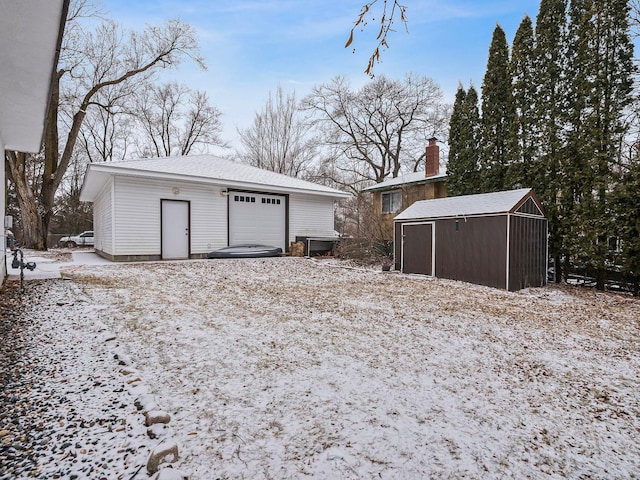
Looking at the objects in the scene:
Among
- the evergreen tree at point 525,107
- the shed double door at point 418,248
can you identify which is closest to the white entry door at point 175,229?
the shed double door at point 418,248

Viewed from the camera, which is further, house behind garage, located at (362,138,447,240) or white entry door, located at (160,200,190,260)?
house behind garage, located at (362,138,447,240)

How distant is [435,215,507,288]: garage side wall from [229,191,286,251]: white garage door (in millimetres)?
6759

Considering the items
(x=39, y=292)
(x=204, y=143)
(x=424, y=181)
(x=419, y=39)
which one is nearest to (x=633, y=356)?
(x=419, y=39)

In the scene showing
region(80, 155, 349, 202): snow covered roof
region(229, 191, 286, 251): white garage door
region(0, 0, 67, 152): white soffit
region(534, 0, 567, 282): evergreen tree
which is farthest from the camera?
region(229, 191, 286, 251): white garage door

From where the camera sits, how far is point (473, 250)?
8039 mm

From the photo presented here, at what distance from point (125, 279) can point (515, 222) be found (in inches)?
326

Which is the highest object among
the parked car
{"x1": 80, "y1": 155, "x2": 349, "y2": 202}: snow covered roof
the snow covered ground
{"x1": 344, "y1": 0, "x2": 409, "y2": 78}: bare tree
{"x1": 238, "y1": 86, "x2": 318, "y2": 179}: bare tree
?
{"x1": 238, "y1": 86, "x2": 318, "y2": 179}: bare tree

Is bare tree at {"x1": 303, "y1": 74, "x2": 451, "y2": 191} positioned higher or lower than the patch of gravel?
higher

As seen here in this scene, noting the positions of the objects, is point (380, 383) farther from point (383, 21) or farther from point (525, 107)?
point (525, 107)

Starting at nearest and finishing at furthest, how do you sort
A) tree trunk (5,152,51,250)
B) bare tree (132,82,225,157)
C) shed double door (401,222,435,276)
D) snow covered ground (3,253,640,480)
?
1. snow covered ground (3,253,640,480)
2. shed double door (401,222,435,276)
3. tree trunk (5,152,51,250)
4. bare tree (132,82,225,157)

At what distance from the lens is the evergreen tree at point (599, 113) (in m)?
7.57

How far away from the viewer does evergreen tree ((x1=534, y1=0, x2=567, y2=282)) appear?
8.62 meters

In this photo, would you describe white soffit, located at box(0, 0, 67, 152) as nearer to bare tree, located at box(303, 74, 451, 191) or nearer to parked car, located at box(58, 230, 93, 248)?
bare tree, located at box(303, 74, 451, 191)

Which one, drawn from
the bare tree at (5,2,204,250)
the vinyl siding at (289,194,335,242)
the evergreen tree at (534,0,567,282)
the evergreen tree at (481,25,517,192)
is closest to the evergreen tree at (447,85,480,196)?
the evergreen tree at (481,25,517,192)
